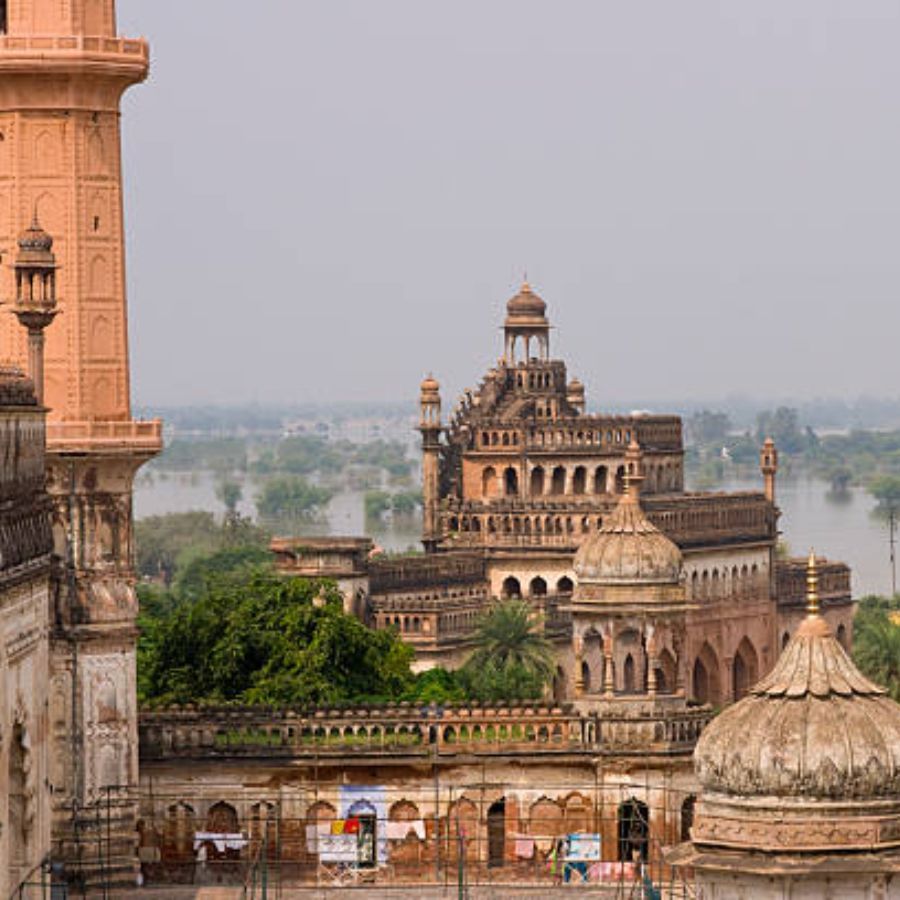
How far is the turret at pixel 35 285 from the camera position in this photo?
185 ft

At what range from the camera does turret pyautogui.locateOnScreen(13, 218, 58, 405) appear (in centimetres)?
5647

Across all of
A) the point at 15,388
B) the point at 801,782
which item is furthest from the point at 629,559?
the point at 801,782

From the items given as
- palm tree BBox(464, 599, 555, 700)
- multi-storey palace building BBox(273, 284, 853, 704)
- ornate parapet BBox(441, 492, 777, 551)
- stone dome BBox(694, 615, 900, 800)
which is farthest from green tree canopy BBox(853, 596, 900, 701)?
stone dome BBox(694, 615, 900, 800)

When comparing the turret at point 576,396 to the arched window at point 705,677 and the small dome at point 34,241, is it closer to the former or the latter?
Result: the arched window at point 705,677

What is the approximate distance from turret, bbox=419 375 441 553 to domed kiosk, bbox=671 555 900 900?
7901 centimetres

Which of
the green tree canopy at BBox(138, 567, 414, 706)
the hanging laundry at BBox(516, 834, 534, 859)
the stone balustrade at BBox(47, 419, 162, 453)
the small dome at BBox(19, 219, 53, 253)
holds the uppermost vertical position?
the small dome at BBox(19, 219, 53, 253)

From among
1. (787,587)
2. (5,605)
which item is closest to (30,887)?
(5,605)

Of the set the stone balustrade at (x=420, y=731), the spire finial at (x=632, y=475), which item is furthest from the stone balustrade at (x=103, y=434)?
the spire finial at (x=632, y=475)

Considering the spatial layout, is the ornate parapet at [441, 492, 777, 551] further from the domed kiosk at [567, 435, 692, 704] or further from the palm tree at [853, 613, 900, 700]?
the domed kiosk at [567, 435, 692, 704]

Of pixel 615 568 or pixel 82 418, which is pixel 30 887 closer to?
pixel 82 418

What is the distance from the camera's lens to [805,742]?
33.2 metres

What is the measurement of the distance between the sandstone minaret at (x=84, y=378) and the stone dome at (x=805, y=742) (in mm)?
24071

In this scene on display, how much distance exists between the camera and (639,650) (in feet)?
210

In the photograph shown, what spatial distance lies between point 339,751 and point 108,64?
9.56 metres
